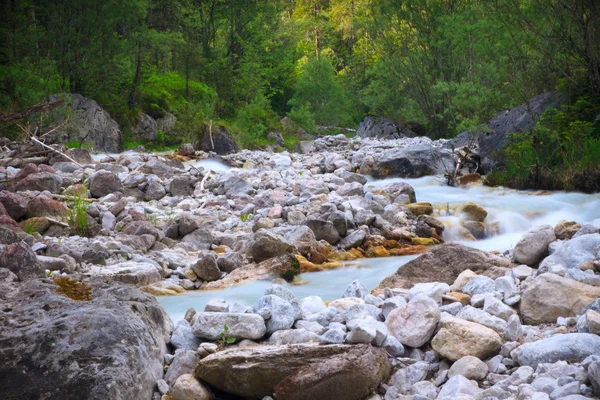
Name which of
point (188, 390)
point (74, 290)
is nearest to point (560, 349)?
point (188, 390)

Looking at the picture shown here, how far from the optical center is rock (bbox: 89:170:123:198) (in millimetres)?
9211

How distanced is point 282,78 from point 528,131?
881 inches

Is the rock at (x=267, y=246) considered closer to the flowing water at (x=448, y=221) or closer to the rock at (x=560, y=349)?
the flowing water at (x=448, y=221)

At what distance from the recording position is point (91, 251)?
5633 millimetres

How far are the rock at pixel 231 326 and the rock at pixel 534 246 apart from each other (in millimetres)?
2547

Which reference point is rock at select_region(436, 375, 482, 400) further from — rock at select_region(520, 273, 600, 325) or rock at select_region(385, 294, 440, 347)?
rock at select_region(520, 273, 600, 325)

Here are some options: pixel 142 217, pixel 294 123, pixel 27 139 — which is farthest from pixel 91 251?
pixel 294 123

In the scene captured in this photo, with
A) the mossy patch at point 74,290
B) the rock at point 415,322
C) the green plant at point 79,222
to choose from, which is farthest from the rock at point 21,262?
the green plant at point 79,222

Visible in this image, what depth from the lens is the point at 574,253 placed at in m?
4.13

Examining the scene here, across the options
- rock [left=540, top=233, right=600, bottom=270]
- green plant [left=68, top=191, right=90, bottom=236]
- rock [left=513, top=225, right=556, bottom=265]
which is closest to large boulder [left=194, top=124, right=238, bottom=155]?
green plant [left=68, top=191, right=90, bottom=236]

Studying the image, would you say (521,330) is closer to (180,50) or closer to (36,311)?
(36,311)

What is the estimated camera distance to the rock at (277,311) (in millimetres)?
3205

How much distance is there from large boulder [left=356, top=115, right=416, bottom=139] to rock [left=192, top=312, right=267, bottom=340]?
19676mm

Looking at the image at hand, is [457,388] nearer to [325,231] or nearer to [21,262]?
[21,262]
